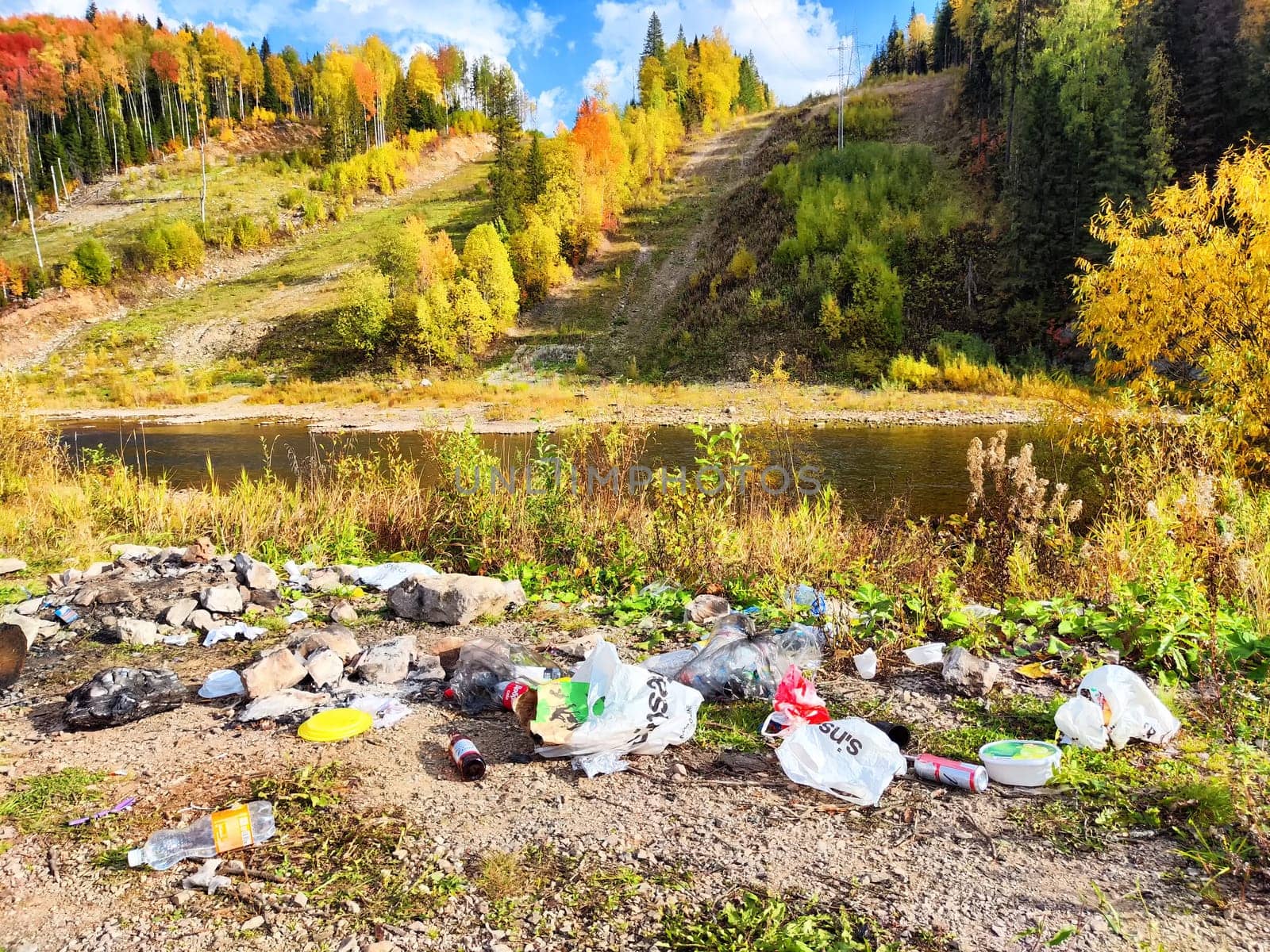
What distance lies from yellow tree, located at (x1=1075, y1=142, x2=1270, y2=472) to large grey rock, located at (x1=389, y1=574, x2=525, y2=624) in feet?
22.2

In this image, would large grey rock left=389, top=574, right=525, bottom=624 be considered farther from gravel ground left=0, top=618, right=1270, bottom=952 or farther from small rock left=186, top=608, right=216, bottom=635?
gravel ground left=0, top=618, right=1270, bottom=952

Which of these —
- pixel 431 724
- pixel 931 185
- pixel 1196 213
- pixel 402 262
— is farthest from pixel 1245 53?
pixel 431 724

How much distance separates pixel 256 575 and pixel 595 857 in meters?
4.35

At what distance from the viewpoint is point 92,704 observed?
3785 mm

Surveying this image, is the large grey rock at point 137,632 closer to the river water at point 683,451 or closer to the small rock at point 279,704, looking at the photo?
the small rock at point 279,704

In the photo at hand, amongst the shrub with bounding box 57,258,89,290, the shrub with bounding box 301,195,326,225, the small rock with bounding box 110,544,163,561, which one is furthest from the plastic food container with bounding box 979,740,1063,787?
the shrub with bounding box 301,195,326,225

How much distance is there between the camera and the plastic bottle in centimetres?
263

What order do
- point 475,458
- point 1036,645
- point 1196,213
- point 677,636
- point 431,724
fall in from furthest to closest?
point 1196,213 < point 475,458 < point 677,636 < point 1036,645 < point 431,724

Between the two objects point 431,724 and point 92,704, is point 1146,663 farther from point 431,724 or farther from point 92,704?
point 92,704

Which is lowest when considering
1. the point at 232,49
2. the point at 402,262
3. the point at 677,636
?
the point at 677,636

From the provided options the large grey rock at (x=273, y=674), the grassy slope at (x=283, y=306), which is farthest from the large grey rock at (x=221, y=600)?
the grassy slope at (x=283, y=306)

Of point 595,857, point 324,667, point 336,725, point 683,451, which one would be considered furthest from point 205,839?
point 683,451

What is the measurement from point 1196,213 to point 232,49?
9310 cm

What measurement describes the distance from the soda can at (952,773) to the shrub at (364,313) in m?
36.2
